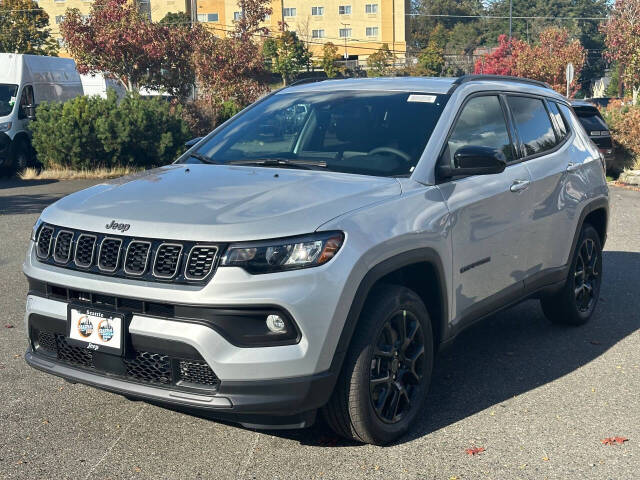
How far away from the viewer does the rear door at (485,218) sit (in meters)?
4.72

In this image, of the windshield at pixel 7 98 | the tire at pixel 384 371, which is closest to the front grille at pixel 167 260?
the tire at pixel 384 371

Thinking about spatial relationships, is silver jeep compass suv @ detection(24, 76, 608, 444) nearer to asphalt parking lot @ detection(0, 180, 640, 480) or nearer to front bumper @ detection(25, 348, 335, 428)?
front bumper @ detection(25, 348, 335, 428)

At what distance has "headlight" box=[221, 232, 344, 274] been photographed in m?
3.63

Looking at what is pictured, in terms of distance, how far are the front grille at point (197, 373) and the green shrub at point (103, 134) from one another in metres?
15.9

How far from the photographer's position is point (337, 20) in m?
98.3

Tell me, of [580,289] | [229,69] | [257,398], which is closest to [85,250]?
[257,398]

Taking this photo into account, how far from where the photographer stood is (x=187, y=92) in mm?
29781

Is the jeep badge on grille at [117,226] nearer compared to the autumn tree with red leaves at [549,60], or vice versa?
the jeep badge on grille at [117,226]

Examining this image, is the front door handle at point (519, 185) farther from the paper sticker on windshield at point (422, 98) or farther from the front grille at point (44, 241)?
the front grille at point (44, 241)

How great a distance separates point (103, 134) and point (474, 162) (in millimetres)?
15479

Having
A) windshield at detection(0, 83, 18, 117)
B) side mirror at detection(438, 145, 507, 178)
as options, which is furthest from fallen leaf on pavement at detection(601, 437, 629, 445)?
windshield at detection(0, 83, 18, 117)

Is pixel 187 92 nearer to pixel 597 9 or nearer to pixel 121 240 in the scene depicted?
pixel 121 240

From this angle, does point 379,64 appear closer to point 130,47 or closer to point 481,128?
point 130,47

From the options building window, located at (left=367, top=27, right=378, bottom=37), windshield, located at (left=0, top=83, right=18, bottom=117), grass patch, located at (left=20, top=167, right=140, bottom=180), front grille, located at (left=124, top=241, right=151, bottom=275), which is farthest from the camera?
building window, located at (left=367, top=27, right=378, bottom=37)
